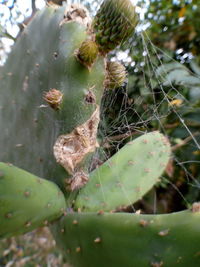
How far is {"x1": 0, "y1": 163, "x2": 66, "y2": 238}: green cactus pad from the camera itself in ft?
1.87

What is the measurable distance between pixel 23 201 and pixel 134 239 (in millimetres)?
183

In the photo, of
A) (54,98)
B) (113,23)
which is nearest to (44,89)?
(54,98)

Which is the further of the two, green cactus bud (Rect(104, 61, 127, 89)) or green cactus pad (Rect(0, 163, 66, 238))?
green cactus bud (Rect(104, 61, 127, 89))

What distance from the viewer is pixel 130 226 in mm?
556

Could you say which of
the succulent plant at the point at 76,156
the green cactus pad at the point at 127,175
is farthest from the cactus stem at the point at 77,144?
the green cactus pad at the point at 127,175

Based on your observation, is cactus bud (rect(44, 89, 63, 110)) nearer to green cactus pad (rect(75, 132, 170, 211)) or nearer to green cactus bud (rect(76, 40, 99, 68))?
green cactus bud (rect(76, 40, 99, 68))

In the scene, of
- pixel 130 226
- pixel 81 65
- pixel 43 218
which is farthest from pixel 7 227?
pixel 81 65

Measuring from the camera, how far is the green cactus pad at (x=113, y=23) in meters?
0.59

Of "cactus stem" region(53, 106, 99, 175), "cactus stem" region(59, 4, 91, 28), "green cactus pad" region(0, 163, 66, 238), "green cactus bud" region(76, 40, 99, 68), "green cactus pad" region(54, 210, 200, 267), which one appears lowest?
"green cactus pad" region(54, 210, 200, 267)

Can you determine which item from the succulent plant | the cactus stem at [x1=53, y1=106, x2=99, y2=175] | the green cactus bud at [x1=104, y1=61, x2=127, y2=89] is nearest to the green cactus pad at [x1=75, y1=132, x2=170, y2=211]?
the succulent plant

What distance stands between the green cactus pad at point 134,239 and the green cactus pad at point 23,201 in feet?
0.18

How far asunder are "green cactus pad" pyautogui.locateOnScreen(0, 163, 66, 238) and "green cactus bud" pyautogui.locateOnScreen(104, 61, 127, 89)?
0.22 metres

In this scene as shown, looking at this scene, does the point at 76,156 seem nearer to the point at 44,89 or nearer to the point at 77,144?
the point at 77,144

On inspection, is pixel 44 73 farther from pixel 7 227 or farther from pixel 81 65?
pixel 7 227
